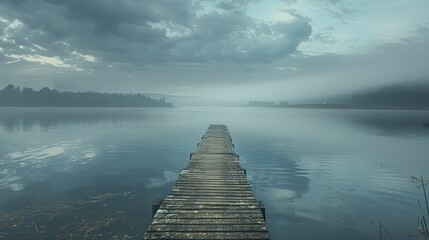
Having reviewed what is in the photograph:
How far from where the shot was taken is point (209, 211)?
37.6 feet

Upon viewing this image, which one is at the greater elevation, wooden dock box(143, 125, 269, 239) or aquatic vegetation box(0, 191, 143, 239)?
wooden dock box(143, 125, 269, 239)

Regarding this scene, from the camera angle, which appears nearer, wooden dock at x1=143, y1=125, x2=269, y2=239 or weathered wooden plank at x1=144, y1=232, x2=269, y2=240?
weathered wooden plank at x1=144, y1=232, x2=269, y2=240

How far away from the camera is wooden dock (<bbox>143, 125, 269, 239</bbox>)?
31.4 feet

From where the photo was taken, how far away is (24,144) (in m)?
44.6

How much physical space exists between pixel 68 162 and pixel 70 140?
764 inches

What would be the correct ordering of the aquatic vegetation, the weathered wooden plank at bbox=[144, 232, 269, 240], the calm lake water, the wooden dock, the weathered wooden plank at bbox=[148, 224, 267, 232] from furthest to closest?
the calm lake water, the aquatic vegetation, the weathered wooden plank at bbox=[148, 224, 267, 232], the wooden dock, the weathered wooden plank at bbox=[144, 232, 269, 240]

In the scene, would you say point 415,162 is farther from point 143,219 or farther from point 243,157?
point 143,219

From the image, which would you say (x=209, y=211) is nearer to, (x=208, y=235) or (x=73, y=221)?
(x=208, y=235)

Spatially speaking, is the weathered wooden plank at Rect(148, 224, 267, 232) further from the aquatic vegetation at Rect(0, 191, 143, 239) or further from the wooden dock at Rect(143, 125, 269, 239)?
the aquatic vegetation at Rect(0, 191, 143, 239)

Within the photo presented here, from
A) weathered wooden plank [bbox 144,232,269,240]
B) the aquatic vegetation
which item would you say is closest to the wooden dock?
weathered wooden plank [bbox 144,232,269,240]

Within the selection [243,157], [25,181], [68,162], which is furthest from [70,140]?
[243,157]

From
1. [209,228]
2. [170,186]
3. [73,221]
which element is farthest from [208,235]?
[170,186]

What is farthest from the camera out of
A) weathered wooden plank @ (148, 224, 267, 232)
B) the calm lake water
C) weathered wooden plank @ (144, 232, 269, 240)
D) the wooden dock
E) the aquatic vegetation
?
the calm lake water

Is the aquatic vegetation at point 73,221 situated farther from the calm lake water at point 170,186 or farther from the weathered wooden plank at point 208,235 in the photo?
the weathered wooden plank at point 208,235
